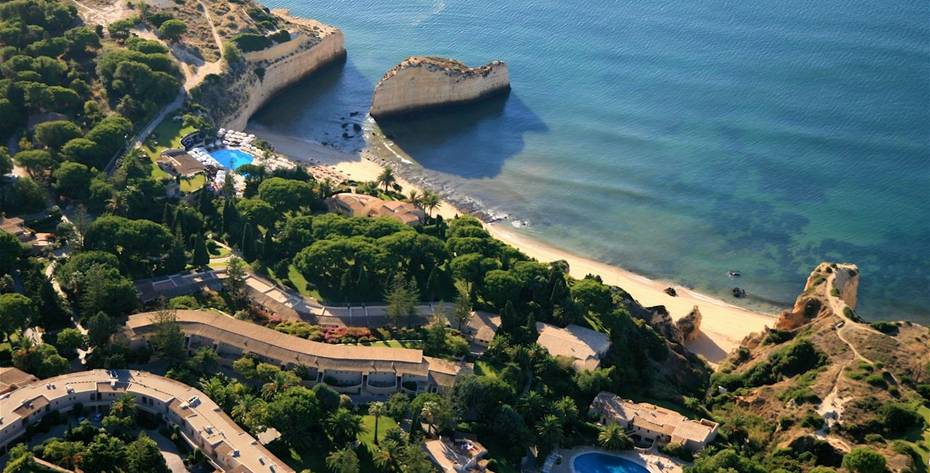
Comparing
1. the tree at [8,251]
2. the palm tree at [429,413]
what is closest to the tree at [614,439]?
the palm tree at [429,413]

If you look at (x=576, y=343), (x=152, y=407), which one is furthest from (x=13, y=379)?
(x=576, y=343)

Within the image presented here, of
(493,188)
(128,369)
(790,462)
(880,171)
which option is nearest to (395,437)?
(128,369)

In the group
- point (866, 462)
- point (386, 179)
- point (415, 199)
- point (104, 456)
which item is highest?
point (386, 179)

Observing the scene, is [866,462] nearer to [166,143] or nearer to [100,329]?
[100,329]

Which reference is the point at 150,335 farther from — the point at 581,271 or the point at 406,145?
the point at 406,145

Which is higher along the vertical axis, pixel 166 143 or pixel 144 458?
pixel 166 143

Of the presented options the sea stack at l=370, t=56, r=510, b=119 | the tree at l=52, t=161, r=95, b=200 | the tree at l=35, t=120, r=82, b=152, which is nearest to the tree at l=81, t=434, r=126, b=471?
the tree at l=52, t=161, r=95, b=200

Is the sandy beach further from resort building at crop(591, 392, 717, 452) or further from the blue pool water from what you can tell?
resort building at crop(591, 392, 717, 452)
